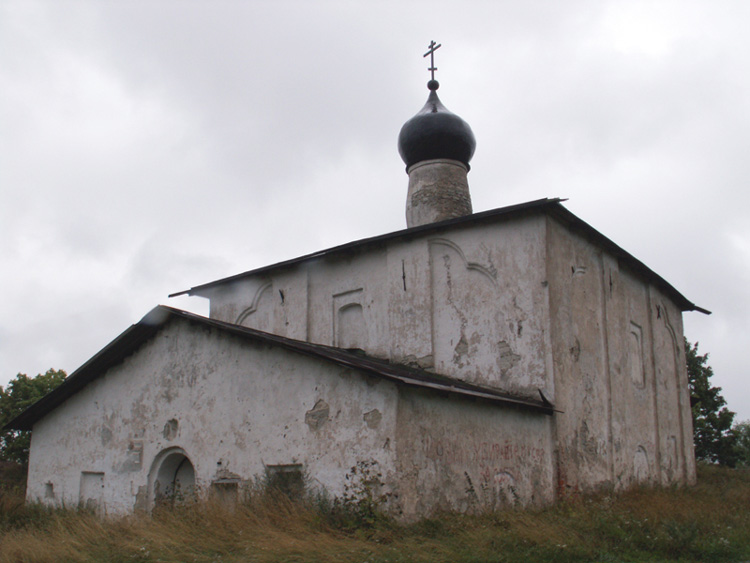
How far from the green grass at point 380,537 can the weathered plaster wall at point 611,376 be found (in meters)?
2.28

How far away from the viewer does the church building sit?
381 inches

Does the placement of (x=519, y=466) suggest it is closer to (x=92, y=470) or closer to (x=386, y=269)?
(x=386, y=269)

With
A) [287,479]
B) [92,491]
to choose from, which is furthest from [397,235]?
[92,491]

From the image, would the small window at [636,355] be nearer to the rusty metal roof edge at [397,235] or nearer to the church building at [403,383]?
the church building at [403,383]

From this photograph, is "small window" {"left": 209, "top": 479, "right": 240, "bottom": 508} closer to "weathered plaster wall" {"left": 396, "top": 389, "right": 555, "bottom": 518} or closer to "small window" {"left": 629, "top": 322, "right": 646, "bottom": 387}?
"weathered plaster wall" {"left": 396, "top": 389, "right": 555, "bottom": 518}

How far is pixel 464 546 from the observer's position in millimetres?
7875

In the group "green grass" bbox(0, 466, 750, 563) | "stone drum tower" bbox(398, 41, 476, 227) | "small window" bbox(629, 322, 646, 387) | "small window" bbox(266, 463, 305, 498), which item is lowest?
"green grass" bbox(0, 466, 750, 563)

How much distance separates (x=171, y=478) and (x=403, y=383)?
5.21m

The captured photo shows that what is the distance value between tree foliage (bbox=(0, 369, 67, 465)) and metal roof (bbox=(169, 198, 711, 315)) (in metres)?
15.7

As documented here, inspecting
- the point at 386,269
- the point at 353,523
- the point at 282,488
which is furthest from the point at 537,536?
the point at 386,269

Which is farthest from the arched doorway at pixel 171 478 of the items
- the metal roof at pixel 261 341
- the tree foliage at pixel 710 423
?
the tree foliage at pixel 710 423

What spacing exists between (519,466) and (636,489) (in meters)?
3.86

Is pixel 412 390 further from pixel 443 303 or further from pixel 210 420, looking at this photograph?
pixel 443 303

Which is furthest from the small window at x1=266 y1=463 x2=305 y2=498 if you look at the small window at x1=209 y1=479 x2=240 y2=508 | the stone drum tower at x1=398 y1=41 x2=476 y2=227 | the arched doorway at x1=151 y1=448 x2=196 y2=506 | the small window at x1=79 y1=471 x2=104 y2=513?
the stone drum tower at x1=398 y1=41 x2=476 y2=227
